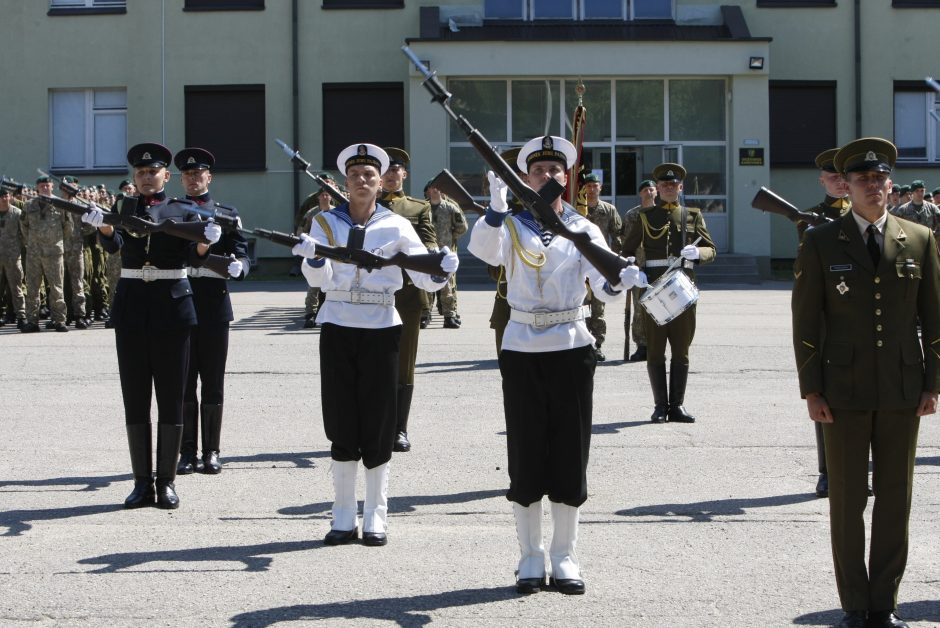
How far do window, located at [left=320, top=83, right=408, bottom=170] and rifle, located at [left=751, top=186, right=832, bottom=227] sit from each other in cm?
2190

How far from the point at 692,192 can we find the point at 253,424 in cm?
2073

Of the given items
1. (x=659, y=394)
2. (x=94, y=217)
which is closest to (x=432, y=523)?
(x=94, y=217)

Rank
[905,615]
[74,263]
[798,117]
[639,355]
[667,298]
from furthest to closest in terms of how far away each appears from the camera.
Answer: [798,117]
[74,263]
[639,355]
[667,298]
[905,615]

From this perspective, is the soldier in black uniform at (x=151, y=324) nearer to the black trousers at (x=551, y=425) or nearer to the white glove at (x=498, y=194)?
the white glove at (x=498, y=194)

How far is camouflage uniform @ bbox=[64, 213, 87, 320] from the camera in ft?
66.4

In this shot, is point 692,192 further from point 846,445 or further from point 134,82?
point 846,445

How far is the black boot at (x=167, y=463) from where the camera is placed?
324 inches

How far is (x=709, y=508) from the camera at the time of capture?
26.9ft

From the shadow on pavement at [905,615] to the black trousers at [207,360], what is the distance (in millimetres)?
4860

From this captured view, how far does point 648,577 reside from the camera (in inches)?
260

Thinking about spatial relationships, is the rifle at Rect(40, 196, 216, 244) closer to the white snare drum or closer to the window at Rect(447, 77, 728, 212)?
the white snare drum

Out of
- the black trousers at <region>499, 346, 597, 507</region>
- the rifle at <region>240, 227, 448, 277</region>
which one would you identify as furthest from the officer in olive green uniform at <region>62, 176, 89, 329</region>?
the black trousers at <region>499, 346, 597, 507</region>

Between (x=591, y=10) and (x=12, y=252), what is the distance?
15.6m

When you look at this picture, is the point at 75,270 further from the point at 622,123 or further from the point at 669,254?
the point at 622,123
